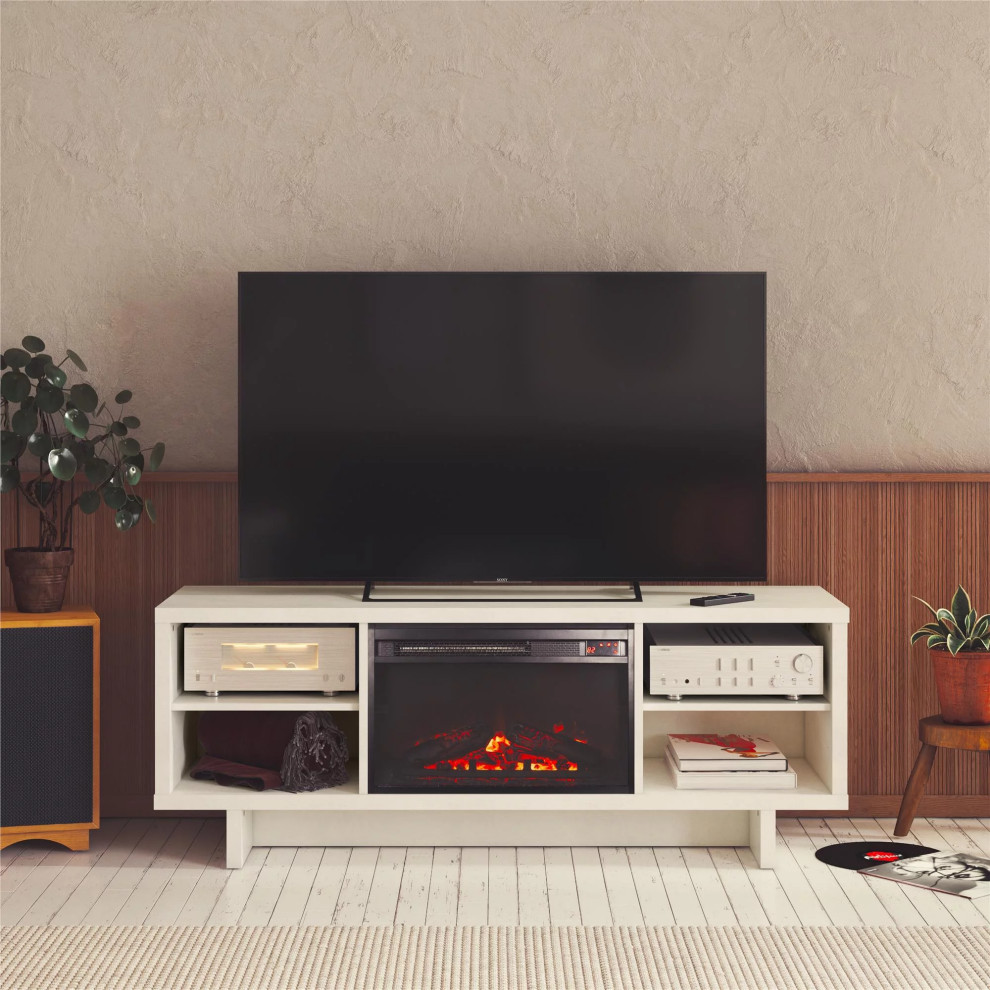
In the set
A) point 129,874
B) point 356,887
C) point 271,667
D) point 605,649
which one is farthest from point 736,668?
point 129,874

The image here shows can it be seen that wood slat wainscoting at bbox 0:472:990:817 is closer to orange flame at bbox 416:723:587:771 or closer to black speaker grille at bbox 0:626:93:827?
black speaker grille at bbox 0:626:93:827

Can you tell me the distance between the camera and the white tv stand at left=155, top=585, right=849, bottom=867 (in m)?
2.87

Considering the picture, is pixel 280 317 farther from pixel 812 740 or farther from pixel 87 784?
pixel 812 740

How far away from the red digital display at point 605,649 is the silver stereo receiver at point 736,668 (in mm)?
87

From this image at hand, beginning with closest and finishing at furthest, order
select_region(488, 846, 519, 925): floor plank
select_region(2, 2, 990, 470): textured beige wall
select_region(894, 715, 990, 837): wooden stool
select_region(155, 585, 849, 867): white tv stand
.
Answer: select_region(488, 846, 519, 925): floor plank, select_region(155, 585, 849, 867): white tv stand, select_region(894, 715, 990, 837): wooden stool, select_region(2, 2, 990, 470): textured beige wall

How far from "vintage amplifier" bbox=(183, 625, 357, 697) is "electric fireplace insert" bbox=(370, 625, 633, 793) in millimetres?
93

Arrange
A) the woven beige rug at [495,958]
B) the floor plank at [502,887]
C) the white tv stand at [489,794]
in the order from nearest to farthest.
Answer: the woven beige rug at [495,958] → the floor plank at [502,887] → the white tv stand at [489,794]

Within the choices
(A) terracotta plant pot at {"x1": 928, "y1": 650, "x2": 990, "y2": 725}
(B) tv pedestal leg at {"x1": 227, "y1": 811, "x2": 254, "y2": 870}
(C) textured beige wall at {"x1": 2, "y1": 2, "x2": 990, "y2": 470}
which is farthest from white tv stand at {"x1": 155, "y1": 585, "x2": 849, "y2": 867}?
(C) textured beige wall at {"x1": 2, "y1": 2, "x2": 990, "y2": 470}

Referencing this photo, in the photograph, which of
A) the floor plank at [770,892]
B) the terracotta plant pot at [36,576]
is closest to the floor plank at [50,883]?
the terracotta plant pot at [36,576]

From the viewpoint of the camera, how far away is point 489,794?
288 centimetres

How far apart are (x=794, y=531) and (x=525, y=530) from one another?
2.83 feet

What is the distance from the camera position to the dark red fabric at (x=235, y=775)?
9.50 ft

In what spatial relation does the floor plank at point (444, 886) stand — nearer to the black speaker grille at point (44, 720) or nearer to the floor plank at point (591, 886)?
the floor plank at point (591, 886)

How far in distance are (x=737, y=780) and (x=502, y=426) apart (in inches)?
45.1
